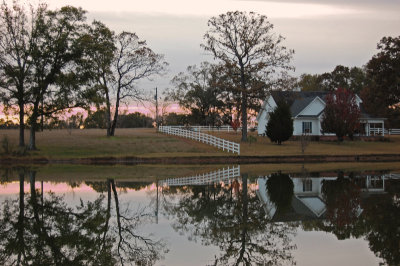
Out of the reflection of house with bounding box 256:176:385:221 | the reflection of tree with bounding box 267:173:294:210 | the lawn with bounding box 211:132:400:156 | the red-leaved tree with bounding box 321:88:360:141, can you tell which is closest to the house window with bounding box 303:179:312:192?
the reflection of house with bounding box 256:176:385:221

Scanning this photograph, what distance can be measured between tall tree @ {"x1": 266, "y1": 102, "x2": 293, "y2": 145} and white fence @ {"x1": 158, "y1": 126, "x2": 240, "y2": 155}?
17.7 feet

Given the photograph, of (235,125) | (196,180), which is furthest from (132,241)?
(235,125)

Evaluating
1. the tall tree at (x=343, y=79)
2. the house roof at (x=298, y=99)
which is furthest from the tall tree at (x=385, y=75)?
the tall tree at (x=343, y=79)

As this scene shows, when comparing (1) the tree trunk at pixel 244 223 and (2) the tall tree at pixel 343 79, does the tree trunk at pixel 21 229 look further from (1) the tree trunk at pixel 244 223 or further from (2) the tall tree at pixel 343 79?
(2) the tall tree at pixel 343 79

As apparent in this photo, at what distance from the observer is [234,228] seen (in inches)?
508

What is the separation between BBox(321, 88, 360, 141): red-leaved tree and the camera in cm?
5731

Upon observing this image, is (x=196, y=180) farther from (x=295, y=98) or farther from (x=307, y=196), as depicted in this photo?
(x=295, y=98)

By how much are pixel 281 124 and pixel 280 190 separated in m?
34.0

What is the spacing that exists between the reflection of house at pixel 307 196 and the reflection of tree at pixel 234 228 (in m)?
0.43

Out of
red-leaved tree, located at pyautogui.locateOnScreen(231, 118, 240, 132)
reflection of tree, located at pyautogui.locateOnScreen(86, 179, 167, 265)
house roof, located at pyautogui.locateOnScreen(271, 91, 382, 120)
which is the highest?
house roof, located at pyautogui.locateOnScreen(271, 91, 382, 120)

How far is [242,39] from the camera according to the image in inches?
2095

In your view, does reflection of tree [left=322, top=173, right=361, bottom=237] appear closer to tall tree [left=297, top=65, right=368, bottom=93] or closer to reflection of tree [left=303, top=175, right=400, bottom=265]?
reflection of tree [left=303, top=175, right=400, bottom=265]

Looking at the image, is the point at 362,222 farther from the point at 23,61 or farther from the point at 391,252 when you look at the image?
the point at 23,61

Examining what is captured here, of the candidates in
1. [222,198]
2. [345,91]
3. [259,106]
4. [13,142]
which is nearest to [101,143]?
[13,142]
